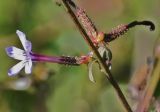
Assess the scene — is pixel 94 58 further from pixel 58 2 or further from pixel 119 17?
pixel 119 17

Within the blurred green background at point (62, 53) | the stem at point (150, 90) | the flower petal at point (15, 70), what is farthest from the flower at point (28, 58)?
the blurred green background at point (62, 53)

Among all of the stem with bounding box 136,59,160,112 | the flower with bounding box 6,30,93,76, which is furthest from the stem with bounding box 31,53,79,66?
the stem with bounding box 136,59,160,112

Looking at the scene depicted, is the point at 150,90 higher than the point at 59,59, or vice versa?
the point at 59,59

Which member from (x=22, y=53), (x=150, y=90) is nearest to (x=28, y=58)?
(x=22, y=53)

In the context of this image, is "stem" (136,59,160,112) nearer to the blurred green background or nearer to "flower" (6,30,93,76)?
"flower" (6,30,93,76)

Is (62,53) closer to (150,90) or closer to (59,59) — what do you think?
(150,90)
